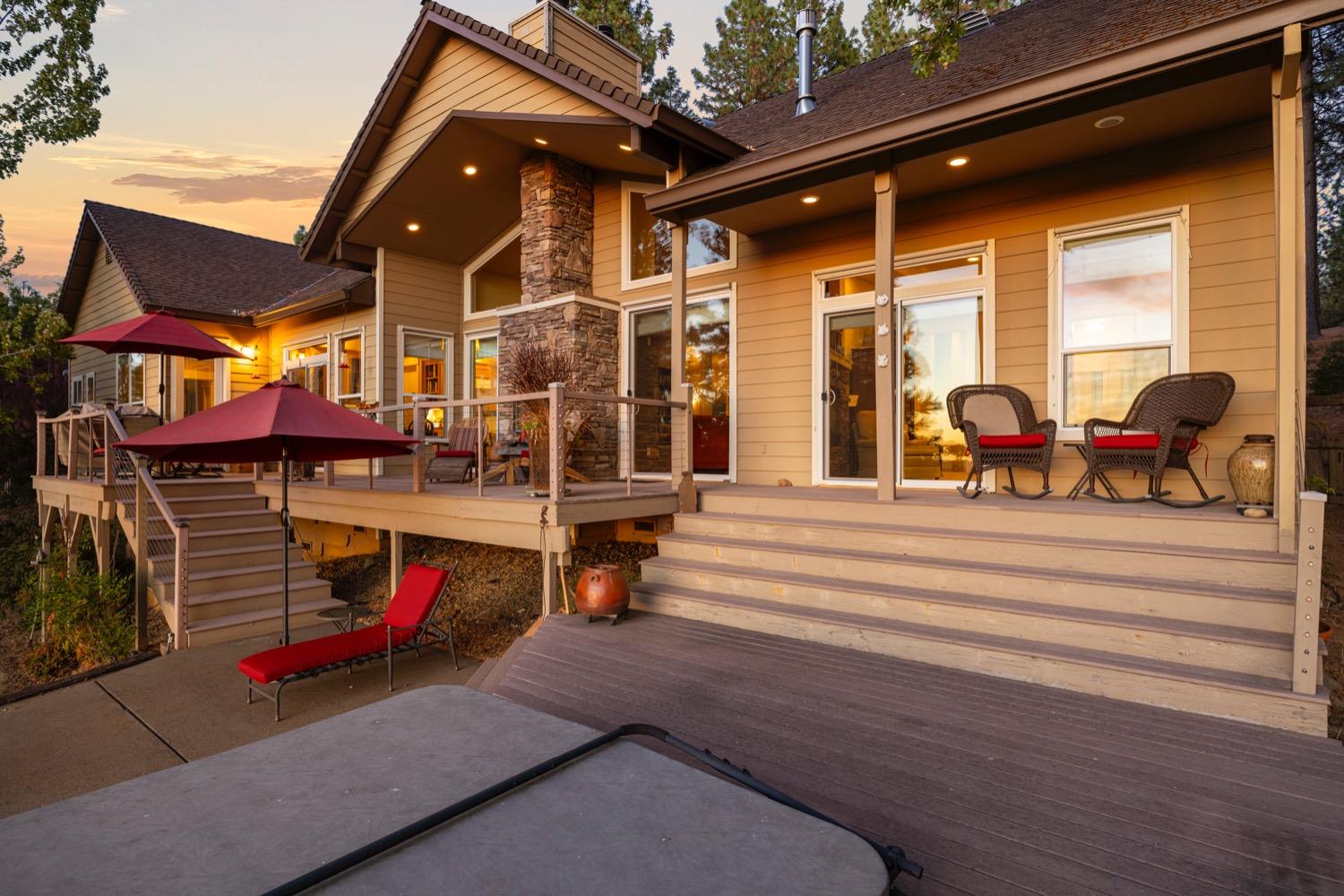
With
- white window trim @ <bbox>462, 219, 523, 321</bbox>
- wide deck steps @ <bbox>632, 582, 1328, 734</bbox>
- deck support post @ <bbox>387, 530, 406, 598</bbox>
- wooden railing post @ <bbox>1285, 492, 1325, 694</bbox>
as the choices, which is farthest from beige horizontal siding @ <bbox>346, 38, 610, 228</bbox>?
wooden railing post @ <bbox>1285, 492, 1325, 694</bbox>

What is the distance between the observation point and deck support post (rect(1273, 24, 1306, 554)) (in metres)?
3.57

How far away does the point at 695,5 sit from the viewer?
63.1ft

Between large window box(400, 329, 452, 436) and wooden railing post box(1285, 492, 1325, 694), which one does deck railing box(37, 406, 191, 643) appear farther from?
wooden railing post box(1285, 492, 1325, 694)

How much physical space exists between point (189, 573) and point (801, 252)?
722 centimetres

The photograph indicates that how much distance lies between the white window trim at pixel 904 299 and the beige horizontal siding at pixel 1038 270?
62 mm

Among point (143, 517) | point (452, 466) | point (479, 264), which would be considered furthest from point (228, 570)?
point (479, 264)

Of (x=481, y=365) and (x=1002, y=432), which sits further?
(x=481, y=365)

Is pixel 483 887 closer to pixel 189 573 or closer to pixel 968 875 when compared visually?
pixel 968 875

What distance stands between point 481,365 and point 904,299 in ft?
21.1

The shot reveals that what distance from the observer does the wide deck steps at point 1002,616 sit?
3.12 meters

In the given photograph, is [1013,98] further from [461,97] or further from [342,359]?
[342,359]

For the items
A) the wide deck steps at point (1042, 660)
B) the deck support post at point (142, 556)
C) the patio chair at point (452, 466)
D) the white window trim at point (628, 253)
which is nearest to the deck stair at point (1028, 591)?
the wide deck steps at point (1042, 660)

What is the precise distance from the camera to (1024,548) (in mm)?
4027

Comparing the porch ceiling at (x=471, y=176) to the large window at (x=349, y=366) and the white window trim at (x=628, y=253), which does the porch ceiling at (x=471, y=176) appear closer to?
the white window trim at (x=628, y=253)
